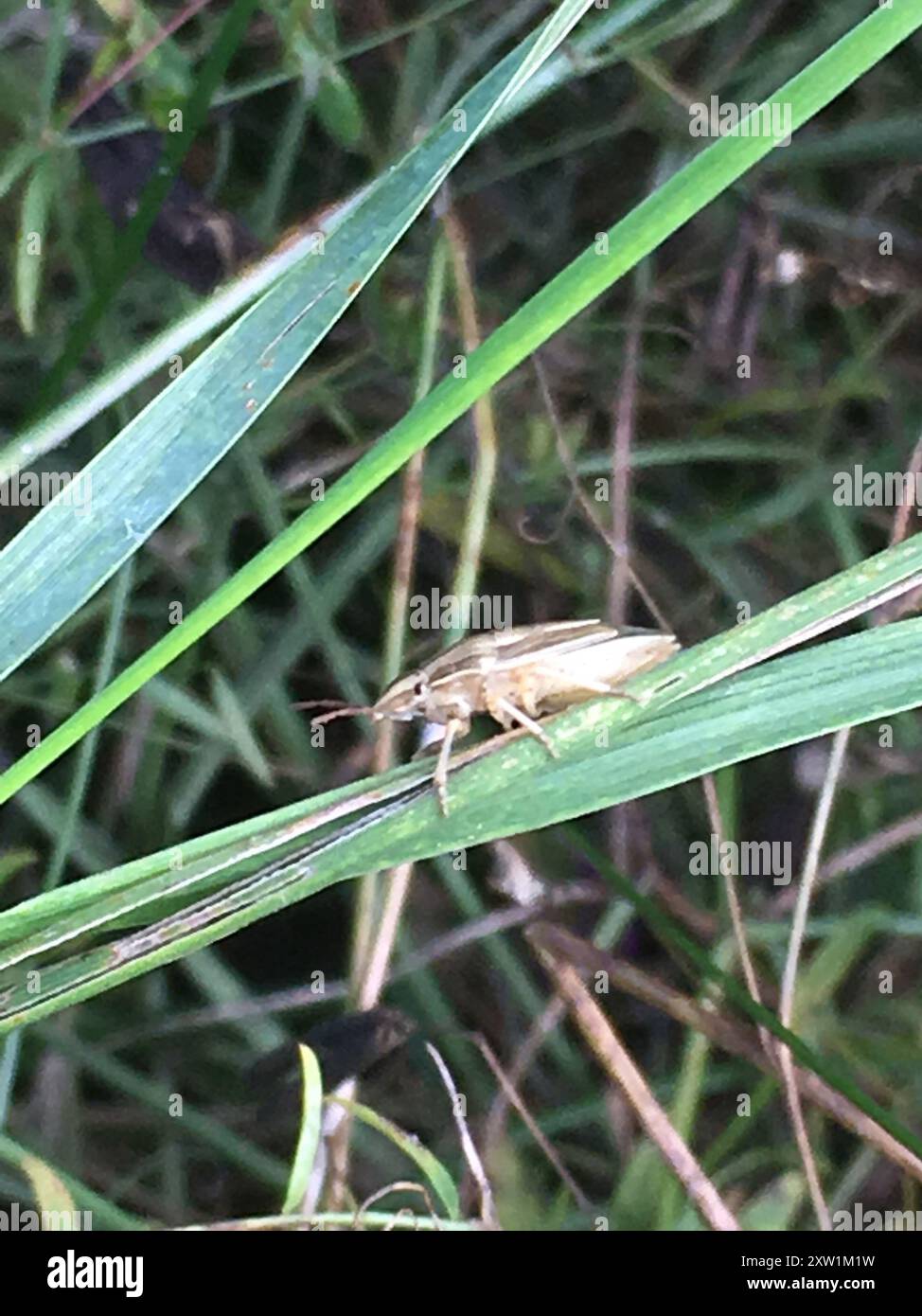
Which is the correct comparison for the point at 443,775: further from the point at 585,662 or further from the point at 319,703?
the point at 319,703

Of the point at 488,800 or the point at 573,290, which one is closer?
the point at 573,290

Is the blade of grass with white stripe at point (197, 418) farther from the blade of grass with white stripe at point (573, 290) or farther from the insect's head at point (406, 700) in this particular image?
the insect's head at point (406, 700)

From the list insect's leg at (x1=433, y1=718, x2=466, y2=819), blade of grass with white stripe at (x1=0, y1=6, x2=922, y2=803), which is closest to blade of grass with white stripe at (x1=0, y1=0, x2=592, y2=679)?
blade of grass with white stripe at (x1=0, y1=6, x2=922, y2=803)

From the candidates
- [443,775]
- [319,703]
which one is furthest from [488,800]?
[319,703]

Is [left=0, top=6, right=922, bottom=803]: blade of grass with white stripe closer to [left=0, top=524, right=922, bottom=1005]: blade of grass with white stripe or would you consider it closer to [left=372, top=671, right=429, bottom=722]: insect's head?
[left=0, top=524, right=922, bottom=1005]: blade of grass with white stripe

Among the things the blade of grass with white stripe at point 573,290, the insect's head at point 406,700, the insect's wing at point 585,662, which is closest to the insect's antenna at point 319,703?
the insect's head at point 406,700

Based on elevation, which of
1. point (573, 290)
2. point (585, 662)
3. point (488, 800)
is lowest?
point (488, 800)

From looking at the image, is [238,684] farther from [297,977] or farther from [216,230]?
[216,230]
